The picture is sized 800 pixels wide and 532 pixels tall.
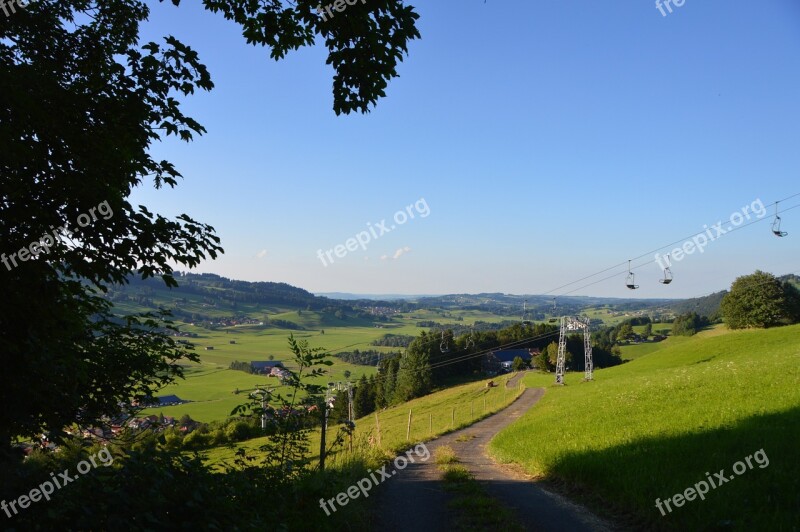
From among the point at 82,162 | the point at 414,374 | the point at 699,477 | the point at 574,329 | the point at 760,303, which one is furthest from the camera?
the point at 414,374

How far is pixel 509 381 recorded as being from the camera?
65.1m

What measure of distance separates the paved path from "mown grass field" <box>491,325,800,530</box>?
569 mm

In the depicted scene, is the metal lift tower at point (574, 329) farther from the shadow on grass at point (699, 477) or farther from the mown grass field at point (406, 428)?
the shadow on grass at point (699, 477)

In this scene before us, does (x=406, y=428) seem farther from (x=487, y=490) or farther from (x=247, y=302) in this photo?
(x=247, y=302)

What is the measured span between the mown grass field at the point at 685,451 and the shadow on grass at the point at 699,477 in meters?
0.02

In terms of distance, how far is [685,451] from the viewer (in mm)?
8984

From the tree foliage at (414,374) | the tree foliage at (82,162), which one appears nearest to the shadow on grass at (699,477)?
the tree foliage at (82,162)

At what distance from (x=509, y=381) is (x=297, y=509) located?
62.5m

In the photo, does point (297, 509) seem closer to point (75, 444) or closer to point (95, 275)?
point (75, 444)

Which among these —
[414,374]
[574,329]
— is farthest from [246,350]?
[574,329]

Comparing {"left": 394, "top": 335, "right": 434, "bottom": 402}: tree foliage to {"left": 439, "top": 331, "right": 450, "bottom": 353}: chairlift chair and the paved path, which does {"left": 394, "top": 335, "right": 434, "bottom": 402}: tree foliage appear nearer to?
{"left": 439, "top": 331, "right": 450, "bottom": 353}: chairlift chair

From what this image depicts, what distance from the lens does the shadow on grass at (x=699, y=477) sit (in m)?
6.14

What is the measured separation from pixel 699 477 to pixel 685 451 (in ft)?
5.66

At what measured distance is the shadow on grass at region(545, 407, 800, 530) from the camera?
20.1 feet
